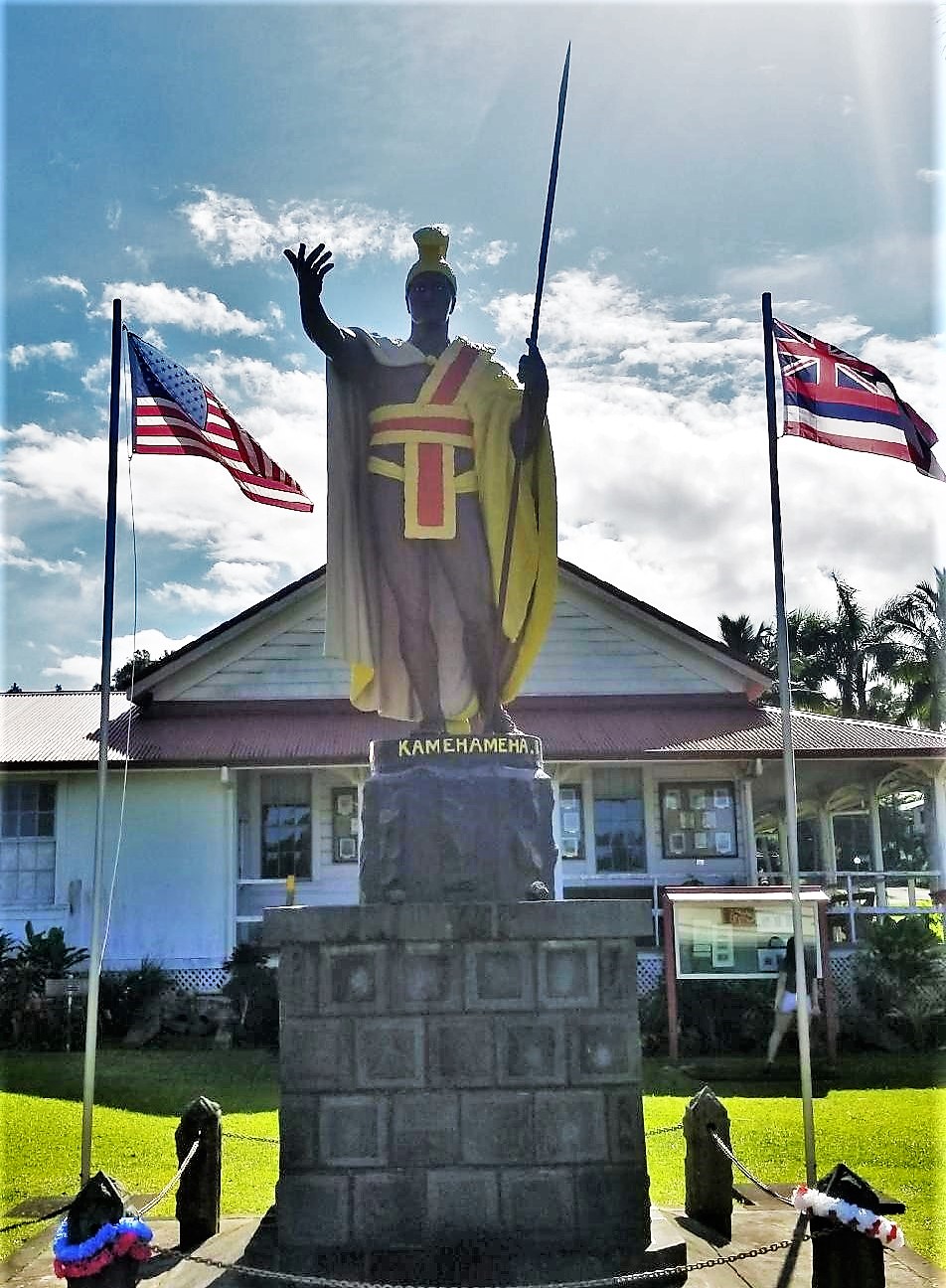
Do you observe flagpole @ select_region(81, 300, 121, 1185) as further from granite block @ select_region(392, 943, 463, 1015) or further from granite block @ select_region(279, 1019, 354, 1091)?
granite block @ select_region(392, 943, 463, 1015)

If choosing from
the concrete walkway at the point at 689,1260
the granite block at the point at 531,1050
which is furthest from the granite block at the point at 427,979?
the concrete walkway at the point at 689,1260

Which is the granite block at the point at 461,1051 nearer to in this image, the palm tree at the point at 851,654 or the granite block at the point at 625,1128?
the granite block at the point at 625,1128

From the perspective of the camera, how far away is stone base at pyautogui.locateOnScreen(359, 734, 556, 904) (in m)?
5.95

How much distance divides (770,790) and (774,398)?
17.0 m

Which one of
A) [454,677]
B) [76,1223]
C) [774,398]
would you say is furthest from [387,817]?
[774,398]

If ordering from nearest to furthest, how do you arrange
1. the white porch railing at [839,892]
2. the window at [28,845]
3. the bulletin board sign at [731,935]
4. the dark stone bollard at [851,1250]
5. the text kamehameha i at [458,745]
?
the dark stone bollard at [851,1250] < the text kamehameha i at [458,745] < the bulletin board sign at [731,935] < the white porch railing at [839,892] < the window at [28,845]

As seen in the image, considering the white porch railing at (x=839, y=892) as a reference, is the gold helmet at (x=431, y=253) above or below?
above

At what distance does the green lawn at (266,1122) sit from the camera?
873 cm

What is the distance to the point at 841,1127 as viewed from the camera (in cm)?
1084

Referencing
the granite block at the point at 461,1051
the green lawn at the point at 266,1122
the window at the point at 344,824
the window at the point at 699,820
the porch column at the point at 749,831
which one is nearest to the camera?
the granite block at the point at 461,1051

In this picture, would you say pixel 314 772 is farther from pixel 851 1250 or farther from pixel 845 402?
pixel 851 1250

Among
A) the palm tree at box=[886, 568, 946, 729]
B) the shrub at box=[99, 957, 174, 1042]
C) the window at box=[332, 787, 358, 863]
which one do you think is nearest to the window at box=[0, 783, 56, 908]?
the shrub at box=[99, 957, 174, 1042]

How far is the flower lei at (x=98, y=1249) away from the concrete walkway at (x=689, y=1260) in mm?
1222

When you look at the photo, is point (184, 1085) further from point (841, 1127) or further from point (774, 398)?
point (774, 398)
